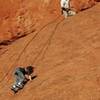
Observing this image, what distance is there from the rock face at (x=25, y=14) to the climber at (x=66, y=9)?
78 centimetres

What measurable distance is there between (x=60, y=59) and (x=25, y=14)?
612 cm

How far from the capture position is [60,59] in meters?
13.8

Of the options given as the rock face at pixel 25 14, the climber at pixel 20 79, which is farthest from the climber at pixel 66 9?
the climber at pixel 20 79

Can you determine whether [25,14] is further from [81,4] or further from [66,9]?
[81,4]

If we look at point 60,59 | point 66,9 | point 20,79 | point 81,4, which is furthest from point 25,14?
point 20,79

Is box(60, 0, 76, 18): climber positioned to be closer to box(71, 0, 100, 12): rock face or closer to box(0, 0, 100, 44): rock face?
box(71, 0, 100, 12): rock face

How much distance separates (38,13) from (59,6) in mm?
A: 1143

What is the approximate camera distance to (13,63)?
15469mm

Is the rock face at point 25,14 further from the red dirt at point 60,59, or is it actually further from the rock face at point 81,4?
the red dirt at point 60,59

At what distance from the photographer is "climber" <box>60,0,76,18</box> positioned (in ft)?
57.4

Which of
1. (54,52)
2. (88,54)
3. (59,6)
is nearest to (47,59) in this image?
(54,52)

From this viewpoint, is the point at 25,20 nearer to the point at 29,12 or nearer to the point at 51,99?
the point at 29,12

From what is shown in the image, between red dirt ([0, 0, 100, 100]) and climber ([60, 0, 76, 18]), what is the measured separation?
49cm

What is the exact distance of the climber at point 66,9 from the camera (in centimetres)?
1748
